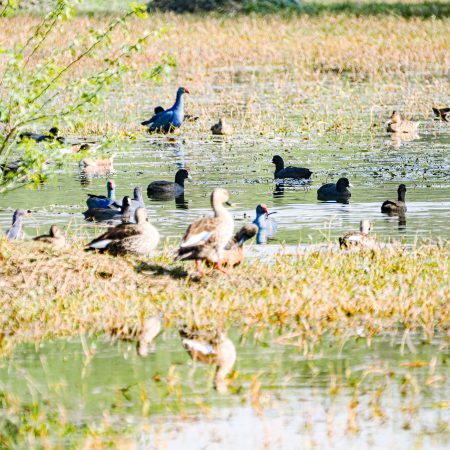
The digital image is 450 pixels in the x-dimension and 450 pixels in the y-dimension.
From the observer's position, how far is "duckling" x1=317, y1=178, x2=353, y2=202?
2166cm

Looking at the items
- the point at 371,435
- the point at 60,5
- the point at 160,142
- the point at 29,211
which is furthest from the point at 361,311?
the point at 160,142

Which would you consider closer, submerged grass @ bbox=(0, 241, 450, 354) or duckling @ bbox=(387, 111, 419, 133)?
submerged grass @ bbox=(0, 241, 450, 354)

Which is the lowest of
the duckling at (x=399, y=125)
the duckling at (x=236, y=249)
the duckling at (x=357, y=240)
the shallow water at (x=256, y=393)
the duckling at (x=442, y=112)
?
the shallow water at (x=256, y=393)

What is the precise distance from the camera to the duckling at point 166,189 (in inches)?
877

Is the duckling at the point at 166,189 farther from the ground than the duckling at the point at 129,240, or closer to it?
closer to it

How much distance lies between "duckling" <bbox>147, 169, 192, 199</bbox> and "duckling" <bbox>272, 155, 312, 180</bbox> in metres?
1.89

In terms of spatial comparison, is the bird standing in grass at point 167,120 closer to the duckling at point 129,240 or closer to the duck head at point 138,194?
the duck head at point 138,194

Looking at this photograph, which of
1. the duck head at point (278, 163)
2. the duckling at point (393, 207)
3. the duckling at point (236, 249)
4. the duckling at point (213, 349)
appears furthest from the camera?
the duck head at point (278, 163)

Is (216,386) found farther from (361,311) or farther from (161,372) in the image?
(361,311)

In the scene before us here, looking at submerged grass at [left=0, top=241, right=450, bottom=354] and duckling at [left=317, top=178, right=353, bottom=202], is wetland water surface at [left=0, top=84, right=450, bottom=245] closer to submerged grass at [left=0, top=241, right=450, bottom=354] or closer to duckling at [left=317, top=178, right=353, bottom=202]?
duckling at [left=317, top=178, right=353, bottom=202]

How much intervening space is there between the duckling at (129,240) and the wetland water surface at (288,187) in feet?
5.42

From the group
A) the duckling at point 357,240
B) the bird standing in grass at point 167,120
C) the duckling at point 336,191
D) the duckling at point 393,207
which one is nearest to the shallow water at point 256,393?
the duckling at point 357,240

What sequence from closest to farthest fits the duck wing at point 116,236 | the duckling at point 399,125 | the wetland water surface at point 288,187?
the duck wing at point 116,236 < the wetland water surface at point 288,187 < the duckling at point 399,125

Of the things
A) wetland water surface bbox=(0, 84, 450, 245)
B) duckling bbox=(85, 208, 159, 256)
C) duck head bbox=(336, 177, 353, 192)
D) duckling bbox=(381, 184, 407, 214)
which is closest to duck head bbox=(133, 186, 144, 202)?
wetland water surface bbox=(0, 84, 450, 245)
